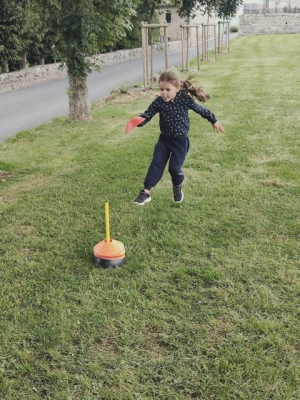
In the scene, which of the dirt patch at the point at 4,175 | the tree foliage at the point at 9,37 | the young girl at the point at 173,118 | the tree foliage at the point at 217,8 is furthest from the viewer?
the tree foliage at the point at 217,8

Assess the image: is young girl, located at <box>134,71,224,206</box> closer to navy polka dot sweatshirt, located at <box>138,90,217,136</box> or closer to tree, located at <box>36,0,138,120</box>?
navy polka dot sweatshirt, located at <box>138,90,217,136</box>

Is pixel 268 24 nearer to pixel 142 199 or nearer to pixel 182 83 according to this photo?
pixel 182 83

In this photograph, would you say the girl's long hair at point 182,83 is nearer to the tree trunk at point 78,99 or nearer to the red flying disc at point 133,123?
the red flying disc at point 133,123

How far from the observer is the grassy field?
278cm

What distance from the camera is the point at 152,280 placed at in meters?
3.78

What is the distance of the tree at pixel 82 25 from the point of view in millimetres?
8258

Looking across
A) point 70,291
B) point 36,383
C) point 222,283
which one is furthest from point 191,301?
point 36,383

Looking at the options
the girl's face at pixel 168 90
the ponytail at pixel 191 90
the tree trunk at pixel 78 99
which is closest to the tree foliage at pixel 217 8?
the tree trunk at pixel 78 99

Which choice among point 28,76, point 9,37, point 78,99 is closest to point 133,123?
point 78,99

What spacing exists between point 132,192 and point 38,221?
1.35 meters

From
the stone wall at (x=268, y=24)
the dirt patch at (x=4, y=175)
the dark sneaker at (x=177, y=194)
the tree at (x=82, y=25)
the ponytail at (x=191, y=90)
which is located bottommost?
the dirt patch at (x=4, y=175)

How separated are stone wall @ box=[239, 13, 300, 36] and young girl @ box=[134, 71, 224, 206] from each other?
5569 centimetres

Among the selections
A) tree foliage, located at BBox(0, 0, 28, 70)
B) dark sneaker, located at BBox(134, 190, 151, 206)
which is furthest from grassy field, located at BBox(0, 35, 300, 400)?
tree foliage, located at BBox(0, 0, 28, 70)

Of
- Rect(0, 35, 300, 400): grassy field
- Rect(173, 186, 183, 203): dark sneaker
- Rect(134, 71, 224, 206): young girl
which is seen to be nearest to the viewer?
Rect(0, 35, 300, 400): grassy field
